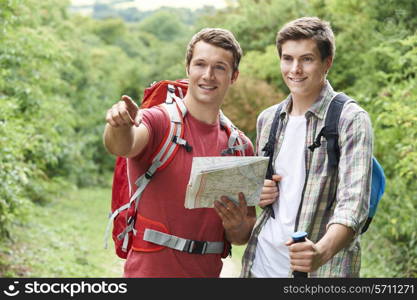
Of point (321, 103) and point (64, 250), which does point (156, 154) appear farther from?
point (64, 250)

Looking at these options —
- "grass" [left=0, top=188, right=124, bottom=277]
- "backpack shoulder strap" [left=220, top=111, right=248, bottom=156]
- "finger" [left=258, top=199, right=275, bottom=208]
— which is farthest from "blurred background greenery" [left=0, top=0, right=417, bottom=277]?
"finger" [left=258, top=199, right=275, bottom=208]

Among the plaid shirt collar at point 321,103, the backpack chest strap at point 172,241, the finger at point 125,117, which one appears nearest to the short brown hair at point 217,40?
the plaid shirt collar at point 321,103

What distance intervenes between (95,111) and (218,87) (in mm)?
19680

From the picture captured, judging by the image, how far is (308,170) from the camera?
2.76 metres

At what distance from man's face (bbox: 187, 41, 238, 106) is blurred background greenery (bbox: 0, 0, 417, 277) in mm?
3771

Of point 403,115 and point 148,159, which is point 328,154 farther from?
point 403,115

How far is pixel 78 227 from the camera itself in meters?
13.1

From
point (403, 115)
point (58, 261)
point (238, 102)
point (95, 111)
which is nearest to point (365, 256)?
point (403, 115)

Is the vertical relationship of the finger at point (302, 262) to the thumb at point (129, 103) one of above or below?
below

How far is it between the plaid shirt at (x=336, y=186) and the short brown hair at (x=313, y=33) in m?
0.18

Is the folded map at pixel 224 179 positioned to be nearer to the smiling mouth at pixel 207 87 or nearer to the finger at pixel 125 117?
the finger at pixel 125 117

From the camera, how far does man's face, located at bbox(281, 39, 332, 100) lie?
2785 mm

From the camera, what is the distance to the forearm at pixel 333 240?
2.42 meters

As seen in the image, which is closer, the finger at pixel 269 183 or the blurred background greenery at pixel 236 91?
the finger at pixel 269 183
